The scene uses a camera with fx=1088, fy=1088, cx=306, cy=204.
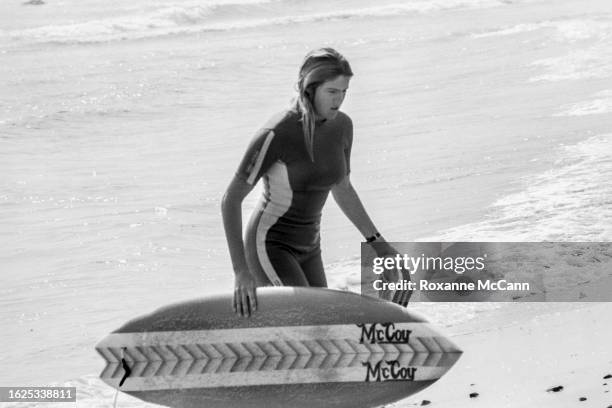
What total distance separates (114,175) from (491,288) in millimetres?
7090

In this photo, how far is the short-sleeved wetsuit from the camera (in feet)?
13.4

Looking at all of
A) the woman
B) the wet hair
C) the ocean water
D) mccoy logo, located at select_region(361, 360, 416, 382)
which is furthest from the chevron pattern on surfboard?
the ocean water

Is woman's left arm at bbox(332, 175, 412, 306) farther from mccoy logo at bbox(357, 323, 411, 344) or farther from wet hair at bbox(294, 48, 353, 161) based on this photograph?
wet hair at bbox(294, 48, 353, 161)

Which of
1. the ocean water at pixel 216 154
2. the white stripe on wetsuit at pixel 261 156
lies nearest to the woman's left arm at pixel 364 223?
the white stripe on wetsuit at pixel 261 156

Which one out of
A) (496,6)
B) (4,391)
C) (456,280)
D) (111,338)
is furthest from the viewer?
(496,6)

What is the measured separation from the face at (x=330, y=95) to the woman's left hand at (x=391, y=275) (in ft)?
2.12

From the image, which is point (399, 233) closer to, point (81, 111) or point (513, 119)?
point (513, 119)

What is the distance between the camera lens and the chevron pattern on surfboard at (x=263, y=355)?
4.26m

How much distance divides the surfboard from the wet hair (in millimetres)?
650

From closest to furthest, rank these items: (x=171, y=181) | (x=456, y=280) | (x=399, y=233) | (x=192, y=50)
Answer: (x=456, y=280) → (x=399, y=233) → (x=171, y=181) → (x=192, y=50)

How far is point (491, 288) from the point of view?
720cm

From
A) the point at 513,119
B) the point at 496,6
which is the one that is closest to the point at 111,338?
the point at 513,119

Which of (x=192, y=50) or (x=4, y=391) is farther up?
(x=192, y=50)

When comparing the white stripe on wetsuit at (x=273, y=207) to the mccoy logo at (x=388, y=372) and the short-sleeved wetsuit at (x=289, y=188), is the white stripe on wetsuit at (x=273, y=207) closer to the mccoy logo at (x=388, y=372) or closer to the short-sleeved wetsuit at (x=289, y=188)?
the short-sleeved wetsuit at (x=289, y=188)
